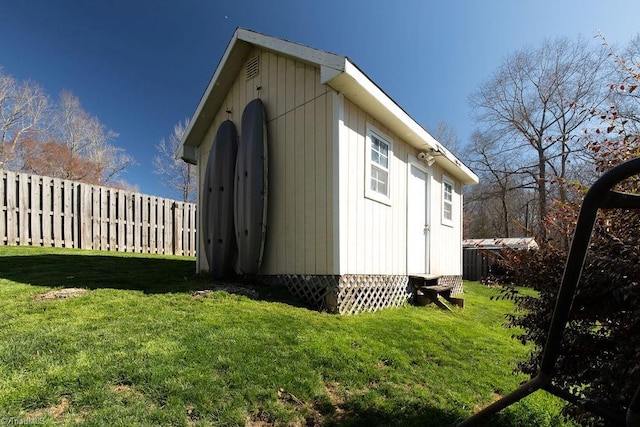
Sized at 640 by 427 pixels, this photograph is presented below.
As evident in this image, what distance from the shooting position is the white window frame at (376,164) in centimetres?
589

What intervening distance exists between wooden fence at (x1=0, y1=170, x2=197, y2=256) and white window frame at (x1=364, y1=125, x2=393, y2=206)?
894 cm

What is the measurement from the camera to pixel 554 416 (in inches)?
113

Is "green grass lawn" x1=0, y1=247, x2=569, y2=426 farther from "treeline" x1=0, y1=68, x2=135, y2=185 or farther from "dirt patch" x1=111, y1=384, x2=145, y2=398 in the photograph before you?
"treeline" x1=0, y1=68, x2=135, y2=185

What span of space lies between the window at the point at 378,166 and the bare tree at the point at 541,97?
16857 millimetres

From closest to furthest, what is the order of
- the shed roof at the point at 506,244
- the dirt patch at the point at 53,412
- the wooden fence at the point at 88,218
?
the dirt patch at the point at 53,412, the shed roof at the point at 506,244, the wooden fence at the point at 88,218

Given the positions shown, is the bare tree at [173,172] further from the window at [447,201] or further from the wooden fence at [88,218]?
the window at [447,201]

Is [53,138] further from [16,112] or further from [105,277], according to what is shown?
[105,277]

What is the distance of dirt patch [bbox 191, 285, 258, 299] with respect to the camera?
5.01 meters

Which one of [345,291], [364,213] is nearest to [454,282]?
[364,213]

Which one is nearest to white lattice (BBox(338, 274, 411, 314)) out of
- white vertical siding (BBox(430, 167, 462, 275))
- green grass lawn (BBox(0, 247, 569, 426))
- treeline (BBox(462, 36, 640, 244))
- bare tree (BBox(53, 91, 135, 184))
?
green grass lawn (BBox(0, 247, 569, 426))

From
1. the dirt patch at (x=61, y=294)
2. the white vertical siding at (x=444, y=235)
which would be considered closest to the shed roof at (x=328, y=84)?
the white vertical siding at (x=444, y=235)

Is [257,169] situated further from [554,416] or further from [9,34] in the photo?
[9,34]

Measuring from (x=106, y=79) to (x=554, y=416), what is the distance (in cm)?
1840

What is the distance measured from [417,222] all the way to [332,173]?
3.14 metres
